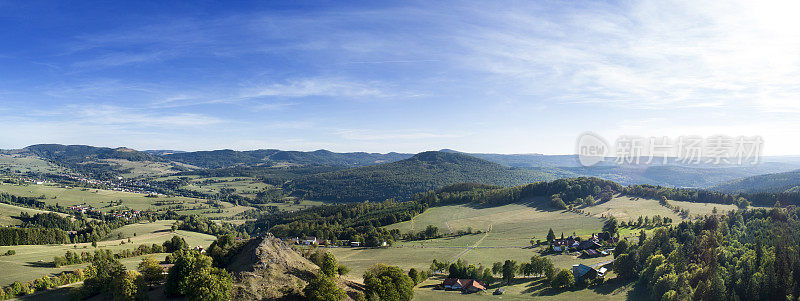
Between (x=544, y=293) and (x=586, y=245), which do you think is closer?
(x=544, y=293)

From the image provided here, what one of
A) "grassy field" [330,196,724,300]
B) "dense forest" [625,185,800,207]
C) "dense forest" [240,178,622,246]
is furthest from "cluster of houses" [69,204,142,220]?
"dense forest" [625,185,800,207]

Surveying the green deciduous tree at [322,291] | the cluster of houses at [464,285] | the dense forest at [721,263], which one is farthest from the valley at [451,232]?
the green deciduous tree at [322,291]

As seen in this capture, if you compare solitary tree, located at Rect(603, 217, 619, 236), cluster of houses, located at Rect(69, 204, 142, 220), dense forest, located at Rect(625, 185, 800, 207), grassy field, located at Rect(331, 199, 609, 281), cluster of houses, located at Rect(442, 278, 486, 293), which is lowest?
cluster of houses, located at Rect(69, 204, 142, 220)

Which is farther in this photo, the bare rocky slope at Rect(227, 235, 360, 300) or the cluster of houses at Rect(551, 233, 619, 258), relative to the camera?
the cluster of houses at Rect(551, 233, 619, 258)

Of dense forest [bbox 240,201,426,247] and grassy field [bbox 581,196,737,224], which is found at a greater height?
grassy field [bbox 581,196,737,224]

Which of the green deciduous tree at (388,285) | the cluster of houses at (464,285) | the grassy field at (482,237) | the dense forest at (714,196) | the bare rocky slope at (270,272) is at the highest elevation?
the dense forest at (714,196)

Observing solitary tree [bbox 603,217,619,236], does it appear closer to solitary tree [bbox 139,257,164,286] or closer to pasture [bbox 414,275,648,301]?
pasture [bbox 414,275,648,301]

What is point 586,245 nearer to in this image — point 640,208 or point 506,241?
point 506,241

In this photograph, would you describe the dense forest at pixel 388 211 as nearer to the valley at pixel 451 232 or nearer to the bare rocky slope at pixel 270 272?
the valley at pixel 451 232

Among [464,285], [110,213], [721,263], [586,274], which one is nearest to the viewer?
[721,263]

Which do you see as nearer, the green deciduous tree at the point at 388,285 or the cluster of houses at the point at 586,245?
the green deciduous tree at the point at 388,285

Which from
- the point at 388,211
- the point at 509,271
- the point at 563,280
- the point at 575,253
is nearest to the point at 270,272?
the point at 509,271
